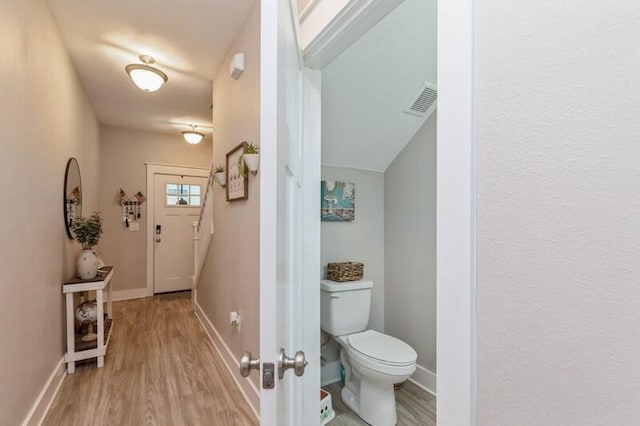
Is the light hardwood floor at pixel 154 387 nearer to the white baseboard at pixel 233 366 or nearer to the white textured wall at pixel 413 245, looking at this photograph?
the white baseboard at pixel 233 366

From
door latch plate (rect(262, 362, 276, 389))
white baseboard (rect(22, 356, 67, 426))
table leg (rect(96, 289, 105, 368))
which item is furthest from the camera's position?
table leg (rect(96, 289, 105, 368))

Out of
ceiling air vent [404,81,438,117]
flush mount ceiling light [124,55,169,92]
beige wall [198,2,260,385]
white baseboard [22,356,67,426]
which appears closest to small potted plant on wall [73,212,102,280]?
white baseboard [22,356,67,426]

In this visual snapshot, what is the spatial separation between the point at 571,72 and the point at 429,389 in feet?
7.49

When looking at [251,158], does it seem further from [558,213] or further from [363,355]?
[558,213]

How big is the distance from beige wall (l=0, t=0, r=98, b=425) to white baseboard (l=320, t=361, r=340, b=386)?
67.5 inches

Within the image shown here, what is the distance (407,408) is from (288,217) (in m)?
1.77

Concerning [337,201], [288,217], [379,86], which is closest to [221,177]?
[337,201]

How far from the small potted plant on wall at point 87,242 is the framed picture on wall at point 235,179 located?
48.1 inches

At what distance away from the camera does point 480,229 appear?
597 millimetres

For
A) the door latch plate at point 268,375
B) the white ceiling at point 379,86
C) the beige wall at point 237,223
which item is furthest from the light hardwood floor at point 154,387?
the white ceiling at point 379,86

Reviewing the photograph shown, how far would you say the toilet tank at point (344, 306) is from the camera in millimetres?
2062

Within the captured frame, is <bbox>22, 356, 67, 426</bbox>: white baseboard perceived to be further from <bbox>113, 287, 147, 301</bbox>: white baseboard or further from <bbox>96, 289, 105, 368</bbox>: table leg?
<bbox>113, 287, 147, 301</bbox>: white baseboard

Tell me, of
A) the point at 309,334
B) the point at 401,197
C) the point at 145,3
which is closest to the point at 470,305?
the point at 309,334

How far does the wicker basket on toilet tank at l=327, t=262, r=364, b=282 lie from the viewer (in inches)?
84.9
